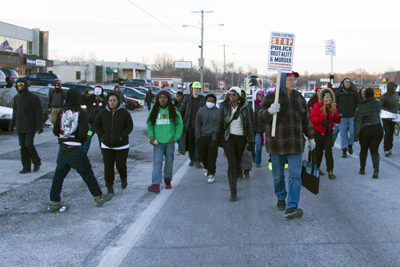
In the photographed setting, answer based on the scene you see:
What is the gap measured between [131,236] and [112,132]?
2.18 meters

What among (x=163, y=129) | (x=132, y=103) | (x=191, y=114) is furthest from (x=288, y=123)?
(x=132, y=103)

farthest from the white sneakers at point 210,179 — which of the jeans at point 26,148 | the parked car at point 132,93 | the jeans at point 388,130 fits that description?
the parked car at point 132,93

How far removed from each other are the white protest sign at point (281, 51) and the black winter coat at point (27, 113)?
4.66 m

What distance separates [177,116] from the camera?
6.97 m

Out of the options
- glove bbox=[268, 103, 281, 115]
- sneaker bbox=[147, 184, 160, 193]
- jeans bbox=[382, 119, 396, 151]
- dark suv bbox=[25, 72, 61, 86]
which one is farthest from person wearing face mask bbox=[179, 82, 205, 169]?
dark suv bbox=[25, 72, 61, 86]

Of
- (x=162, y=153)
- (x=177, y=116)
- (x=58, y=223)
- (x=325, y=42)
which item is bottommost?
(x=58, y=223)

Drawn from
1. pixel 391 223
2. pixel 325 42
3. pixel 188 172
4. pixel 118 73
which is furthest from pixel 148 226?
pixel 118 73

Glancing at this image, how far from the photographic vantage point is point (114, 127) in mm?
6383

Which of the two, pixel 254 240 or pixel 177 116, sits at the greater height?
pixel 177 116

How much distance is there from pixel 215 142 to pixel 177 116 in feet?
2.69

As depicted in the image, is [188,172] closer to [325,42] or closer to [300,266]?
[300,266]

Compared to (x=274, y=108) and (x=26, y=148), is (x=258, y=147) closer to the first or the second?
(x=274, y=108)

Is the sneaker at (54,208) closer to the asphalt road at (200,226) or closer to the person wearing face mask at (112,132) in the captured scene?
the asphalt road at (200,226)

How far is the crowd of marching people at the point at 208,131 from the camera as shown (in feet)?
17.7
